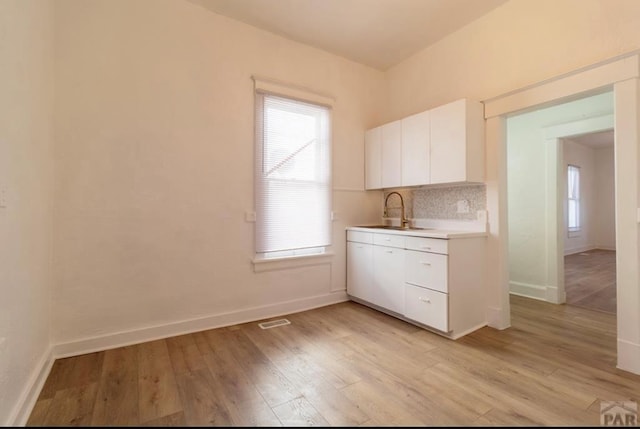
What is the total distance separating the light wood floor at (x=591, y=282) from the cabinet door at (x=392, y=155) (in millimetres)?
2591

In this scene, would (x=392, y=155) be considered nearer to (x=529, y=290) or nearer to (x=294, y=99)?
(x=294, y=99)

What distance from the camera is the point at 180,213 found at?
262cm

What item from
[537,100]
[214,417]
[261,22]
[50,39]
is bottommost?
[214,417]

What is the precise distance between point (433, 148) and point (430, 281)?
4.41 feet

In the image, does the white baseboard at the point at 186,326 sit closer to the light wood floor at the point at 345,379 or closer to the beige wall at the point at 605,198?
the light wood floor at the point at 345,379

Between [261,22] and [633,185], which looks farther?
[261,22]

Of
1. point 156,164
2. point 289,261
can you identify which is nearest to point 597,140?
point 289,261

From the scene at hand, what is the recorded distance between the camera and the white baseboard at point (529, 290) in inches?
140

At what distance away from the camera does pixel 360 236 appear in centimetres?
341

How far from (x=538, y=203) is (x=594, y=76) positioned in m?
1.92

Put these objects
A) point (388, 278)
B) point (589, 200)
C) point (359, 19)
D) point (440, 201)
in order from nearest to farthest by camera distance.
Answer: point (359, 19) → point (388, 278) → point (440, 201) → point (589, 200)

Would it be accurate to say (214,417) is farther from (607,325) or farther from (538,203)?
(538,203)

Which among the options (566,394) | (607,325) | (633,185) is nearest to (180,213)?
(566,394)

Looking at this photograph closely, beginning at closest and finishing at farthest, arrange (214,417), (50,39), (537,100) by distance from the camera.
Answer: (214,417) → (50,39) → (537,100)
